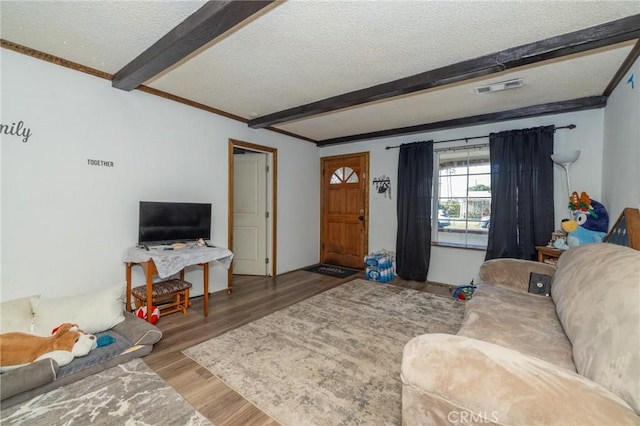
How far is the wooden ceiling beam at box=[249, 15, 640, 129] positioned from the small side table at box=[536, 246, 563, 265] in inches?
78.9

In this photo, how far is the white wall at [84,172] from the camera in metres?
2.32

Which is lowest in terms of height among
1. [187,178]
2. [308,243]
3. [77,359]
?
[77,359]

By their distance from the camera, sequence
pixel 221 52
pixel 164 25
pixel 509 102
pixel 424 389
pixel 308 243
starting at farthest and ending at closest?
pixel 308 243 < pixel 509 102 < pixel 221 52 < pixel 164 25 < pixel 424 389

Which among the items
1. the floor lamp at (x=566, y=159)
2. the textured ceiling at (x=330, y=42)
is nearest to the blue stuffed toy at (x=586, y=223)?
the floor lamp at (x=566, y=159)

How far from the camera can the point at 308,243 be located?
5.48m

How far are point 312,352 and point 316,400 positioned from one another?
551mm

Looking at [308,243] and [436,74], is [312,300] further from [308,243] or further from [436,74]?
[436,74]

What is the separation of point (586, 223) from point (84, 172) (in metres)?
5.11

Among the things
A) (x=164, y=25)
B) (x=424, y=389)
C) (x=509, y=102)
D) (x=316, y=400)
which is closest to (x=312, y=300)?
(x=316, y=400)

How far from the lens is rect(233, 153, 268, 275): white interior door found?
186 inches

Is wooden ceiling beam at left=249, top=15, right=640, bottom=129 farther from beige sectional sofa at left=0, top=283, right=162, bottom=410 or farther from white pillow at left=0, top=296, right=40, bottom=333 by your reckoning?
white pillow at left=0, top=296, right=40, bottom=333

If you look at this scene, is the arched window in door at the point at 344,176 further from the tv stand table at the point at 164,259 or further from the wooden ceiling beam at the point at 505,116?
the tv stand table at the point at 164,259

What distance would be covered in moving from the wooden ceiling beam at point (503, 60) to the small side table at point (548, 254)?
2003 millimetres

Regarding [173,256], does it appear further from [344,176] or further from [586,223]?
[586,223]
